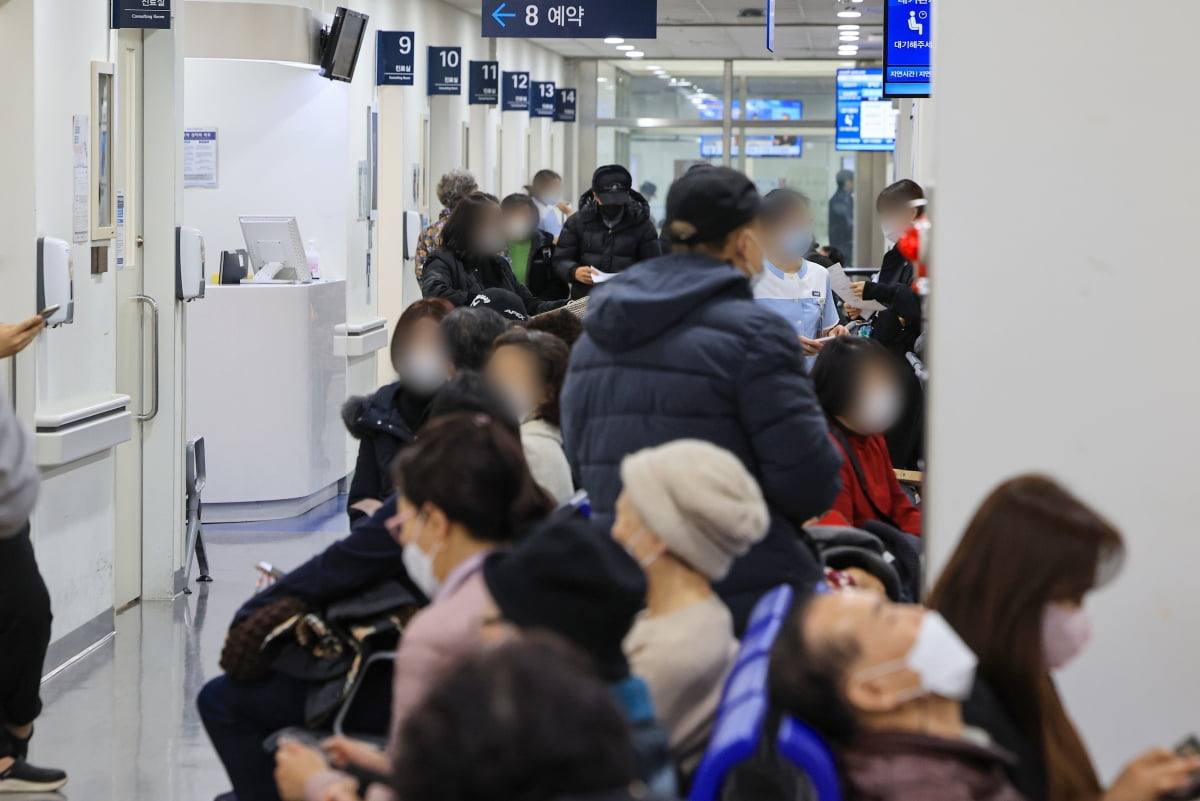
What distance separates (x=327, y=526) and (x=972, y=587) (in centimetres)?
659

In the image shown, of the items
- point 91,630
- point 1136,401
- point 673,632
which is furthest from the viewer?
point 91,630

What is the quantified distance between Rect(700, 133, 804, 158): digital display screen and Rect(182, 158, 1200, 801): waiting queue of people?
20.5 metres

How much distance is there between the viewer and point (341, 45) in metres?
9.42

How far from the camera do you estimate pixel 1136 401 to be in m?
3.06

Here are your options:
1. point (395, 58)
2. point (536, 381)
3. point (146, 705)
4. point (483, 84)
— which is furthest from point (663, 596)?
point (483, 84)

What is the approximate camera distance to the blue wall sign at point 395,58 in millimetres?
11281

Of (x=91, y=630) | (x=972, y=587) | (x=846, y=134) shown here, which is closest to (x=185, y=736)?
(x=91, y=630)

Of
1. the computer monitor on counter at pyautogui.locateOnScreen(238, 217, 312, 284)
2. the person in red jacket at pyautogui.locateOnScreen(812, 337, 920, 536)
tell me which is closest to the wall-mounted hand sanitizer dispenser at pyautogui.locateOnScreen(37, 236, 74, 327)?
the person in red jacket at pyautogui.locateOnScreen(812, 337, 920, 536)

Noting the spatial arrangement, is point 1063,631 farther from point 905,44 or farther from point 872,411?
point 905,44

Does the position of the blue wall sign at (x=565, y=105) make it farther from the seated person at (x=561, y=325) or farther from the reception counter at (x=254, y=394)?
the seated person at (x=561, y=325)

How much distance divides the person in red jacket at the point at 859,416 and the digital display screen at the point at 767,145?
794 inches

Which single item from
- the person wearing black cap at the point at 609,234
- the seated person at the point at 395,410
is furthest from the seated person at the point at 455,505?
the person wearing black cap at the point at 609,234

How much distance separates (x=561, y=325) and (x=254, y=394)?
411cm

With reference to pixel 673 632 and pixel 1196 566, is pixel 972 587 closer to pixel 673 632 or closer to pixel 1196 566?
pixel 673 632
